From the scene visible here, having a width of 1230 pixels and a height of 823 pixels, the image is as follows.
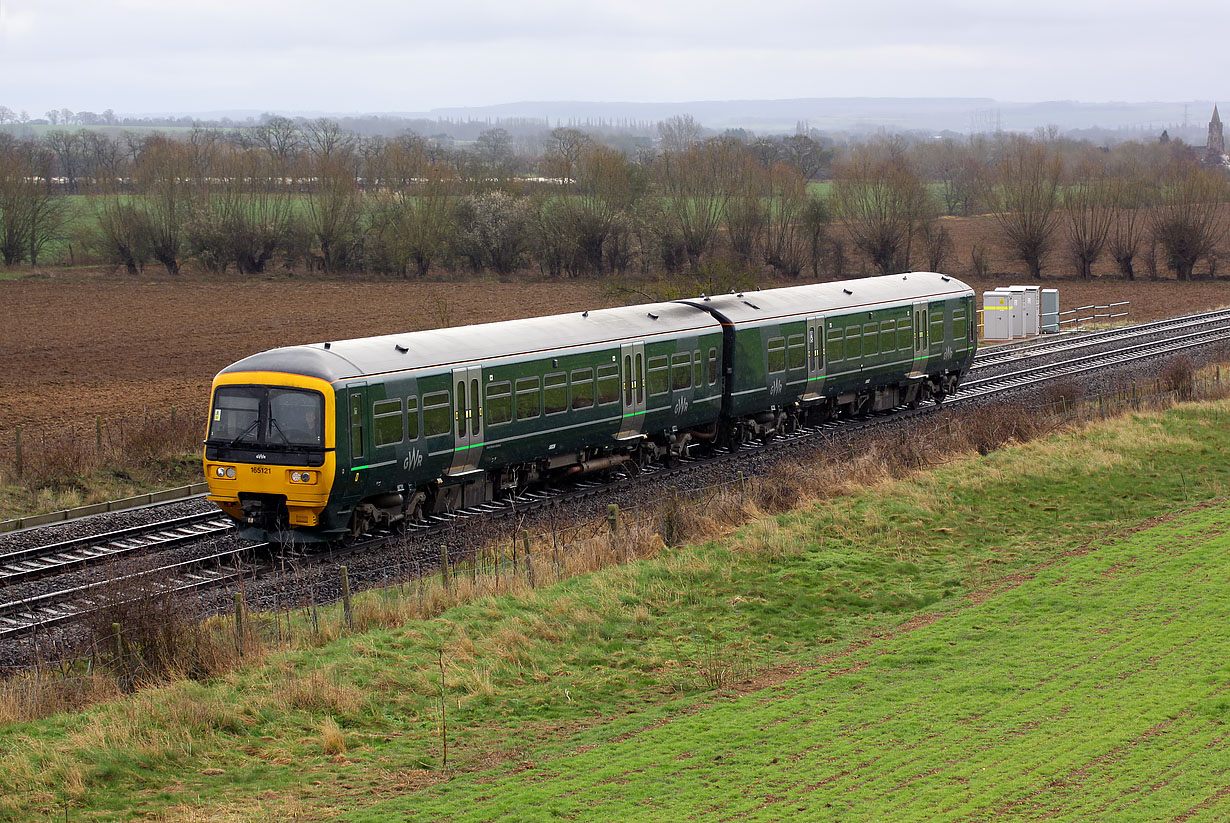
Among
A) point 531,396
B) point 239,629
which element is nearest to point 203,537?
point 531,396

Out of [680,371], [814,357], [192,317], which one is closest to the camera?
[680,371]

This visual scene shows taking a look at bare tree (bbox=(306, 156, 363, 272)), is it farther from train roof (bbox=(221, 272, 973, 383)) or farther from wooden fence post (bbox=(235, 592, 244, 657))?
wooden fence post (bbox=(235, 592, 244, 657))

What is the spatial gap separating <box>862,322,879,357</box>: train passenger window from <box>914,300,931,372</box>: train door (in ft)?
6.40

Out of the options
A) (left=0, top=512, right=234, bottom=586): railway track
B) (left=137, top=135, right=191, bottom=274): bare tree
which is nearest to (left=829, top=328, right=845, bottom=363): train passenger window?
(left=0, top=512, right=234, bottom=586): railway track

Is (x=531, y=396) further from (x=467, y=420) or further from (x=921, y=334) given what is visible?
(x=921, y=334)

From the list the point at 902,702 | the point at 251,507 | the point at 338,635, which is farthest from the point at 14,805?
the point at 251,507

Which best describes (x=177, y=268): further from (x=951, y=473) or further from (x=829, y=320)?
(x=951, y=473)

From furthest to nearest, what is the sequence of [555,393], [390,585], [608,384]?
[608,384], [555,393], [390,585]

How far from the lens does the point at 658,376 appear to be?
1056 inches

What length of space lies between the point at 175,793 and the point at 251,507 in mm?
9635

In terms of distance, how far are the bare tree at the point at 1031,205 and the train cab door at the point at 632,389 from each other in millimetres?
55610

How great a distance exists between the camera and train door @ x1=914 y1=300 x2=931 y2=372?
34.4 m

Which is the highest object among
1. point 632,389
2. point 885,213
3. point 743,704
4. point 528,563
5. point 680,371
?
point 885,213

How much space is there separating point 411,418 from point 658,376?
22.7 feet
